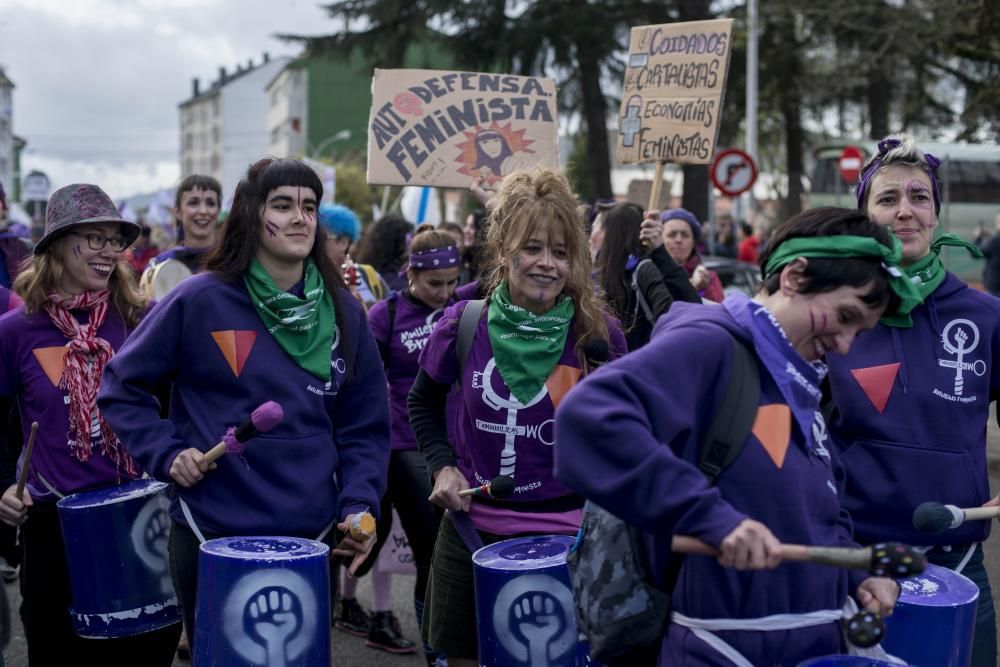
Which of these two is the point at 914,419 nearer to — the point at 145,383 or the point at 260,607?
the point at 260,607

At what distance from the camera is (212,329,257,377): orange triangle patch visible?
Result: 11.8ft

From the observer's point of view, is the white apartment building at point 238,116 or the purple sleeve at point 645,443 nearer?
the purple sleeve at point 645,443

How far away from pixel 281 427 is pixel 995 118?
891 inches

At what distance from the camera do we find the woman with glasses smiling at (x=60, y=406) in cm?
423

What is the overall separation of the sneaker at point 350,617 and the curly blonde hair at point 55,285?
237cm

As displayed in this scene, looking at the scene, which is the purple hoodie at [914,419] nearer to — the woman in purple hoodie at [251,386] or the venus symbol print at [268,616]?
the woman in purple hoodie at [251,386]

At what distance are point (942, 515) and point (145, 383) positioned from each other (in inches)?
86.7

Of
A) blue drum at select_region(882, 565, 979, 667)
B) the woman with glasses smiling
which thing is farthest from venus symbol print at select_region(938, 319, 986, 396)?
the woman with glasses smiling

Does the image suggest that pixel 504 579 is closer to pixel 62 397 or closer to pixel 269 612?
pixel 269 612

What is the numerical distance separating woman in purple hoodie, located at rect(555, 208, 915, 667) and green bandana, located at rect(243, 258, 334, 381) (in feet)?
4.47

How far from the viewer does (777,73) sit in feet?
89.4

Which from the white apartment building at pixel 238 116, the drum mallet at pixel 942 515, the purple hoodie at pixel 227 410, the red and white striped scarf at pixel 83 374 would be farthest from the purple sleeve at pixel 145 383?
the white apartment building at pixel 238 116

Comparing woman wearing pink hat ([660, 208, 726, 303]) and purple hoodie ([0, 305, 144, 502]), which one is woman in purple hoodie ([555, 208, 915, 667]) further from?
woman wearing pink hat ([660, 208, 726, 303])

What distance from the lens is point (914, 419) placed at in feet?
11.5
